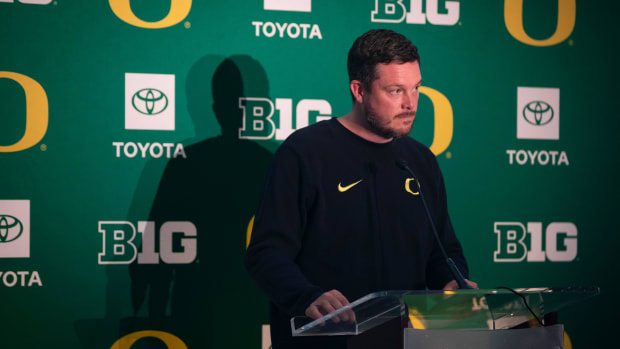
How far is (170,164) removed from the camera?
279 cm

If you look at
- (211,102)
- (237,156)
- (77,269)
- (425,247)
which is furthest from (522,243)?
(77,269)

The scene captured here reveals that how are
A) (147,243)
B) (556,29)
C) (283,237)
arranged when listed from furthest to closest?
(556,29) → (147,243) → (283,237)

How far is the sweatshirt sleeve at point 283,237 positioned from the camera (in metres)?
1.61

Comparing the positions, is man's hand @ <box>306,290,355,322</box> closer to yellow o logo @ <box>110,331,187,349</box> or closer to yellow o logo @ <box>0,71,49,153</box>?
yellow o logo @ <box>110,331,187,349</box>

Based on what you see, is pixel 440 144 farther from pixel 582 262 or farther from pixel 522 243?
pixel 582 262

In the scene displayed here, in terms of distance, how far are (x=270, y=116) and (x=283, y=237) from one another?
46.2 inches

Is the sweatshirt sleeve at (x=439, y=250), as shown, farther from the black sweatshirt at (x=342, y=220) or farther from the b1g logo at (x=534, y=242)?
the b1g logo at (x=534, y=242)

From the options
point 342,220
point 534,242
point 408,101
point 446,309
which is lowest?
point 534,242

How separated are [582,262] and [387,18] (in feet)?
5.15

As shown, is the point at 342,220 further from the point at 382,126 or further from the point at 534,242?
Answer: the point at 534,242

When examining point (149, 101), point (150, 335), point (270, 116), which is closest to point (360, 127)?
point (270, 116)

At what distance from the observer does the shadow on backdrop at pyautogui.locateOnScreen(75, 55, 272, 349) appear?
9.02 feet

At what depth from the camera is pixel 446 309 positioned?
131cm

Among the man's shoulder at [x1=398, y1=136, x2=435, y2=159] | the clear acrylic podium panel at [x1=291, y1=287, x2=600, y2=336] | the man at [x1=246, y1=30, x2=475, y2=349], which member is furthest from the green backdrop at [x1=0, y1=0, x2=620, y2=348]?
the clear acrylic podium panel at [x1=291, y1=287, x2=600, y2=336]
